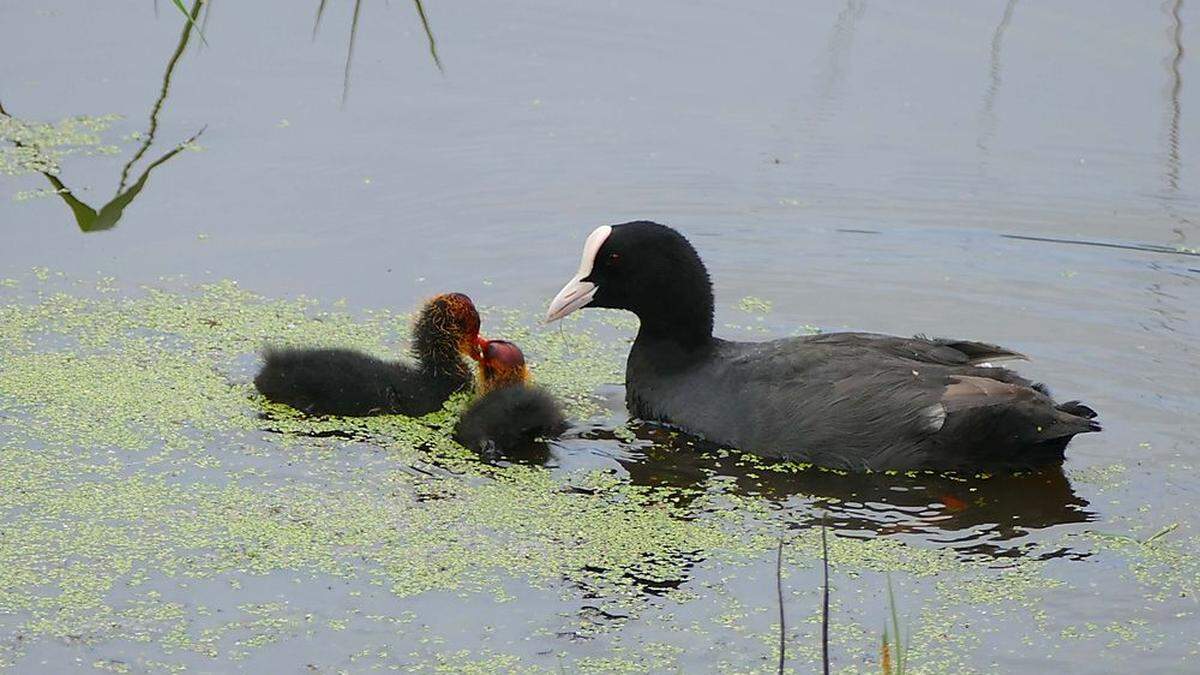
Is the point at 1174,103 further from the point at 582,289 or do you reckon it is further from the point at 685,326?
the point at 582,289

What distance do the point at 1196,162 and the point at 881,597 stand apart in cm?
478

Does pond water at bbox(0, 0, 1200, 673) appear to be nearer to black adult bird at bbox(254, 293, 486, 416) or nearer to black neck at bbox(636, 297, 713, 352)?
black adult bird at bbox(254, 293, 486, 416)

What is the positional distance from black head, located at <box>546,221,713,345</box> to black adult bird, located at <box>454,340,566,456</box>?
62cm

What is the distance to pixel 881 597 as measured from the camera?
496 cm

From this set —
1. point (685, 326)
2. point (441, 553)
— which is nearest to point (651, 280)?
point (685, 326)

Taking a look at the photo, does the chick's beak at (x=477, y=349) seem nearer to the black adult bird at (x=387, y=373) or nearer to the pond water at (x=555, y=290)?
the black adult bird at (x=387, y=373)

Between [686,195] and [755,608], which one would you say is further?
[686,195]

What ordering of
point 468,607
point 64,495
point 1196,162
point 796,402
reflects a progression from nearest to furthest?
1. point 468,607
2. point 64,495
3. point 796,402
4. point 1196,162

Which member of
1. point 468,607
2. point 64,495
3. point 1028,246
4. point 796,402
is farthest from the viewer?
point 1028,246

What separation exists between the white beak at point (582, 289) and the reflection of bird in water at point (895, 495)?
0.67m

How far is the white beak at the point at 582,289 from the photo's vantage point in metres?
6.57

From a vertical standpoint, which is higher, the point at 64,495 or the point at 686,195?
the point at 686,195

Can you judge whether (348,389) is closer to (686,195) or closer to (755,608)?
(755,608)

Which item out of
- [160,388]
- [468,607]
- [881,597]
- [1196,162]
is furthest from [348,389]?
[1196,162]
